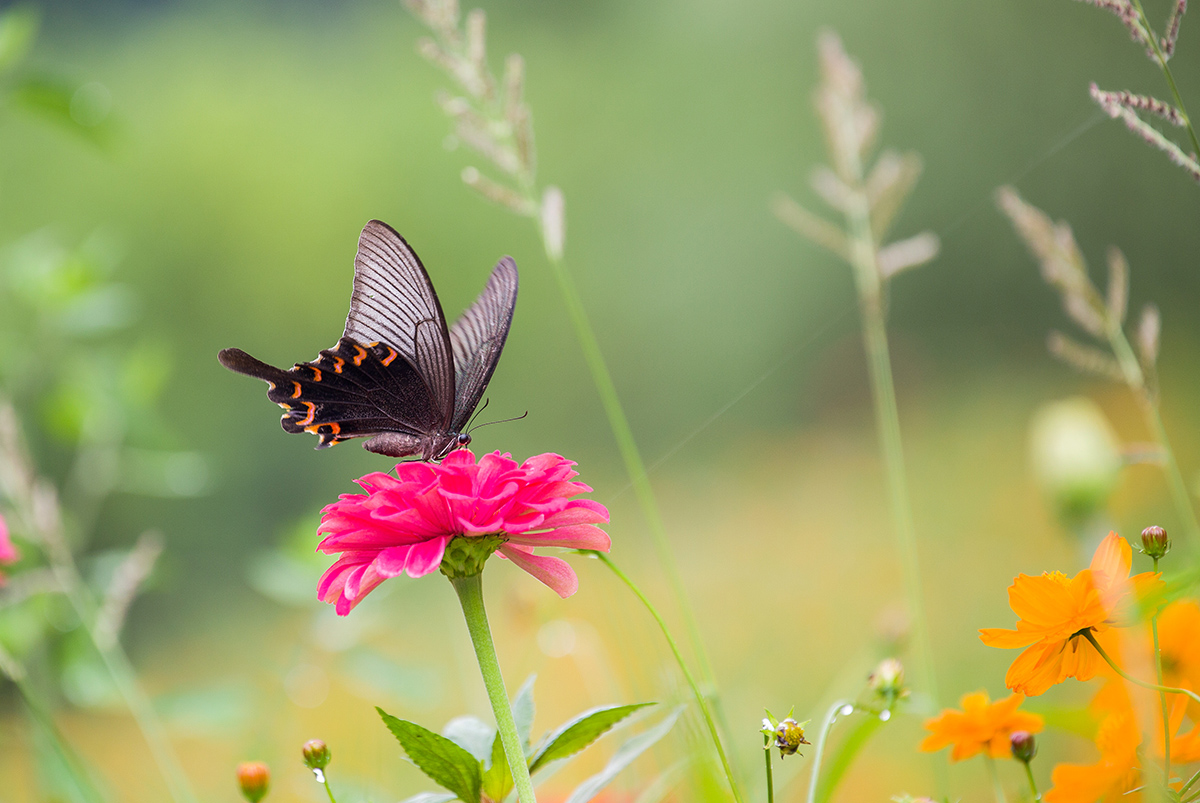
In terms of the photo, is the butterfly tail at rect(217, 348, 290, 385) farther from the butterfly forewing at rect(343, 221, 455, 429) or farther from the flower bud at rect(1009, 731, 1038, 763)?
the flower bud at rect(1009, 731, 1038, 763)

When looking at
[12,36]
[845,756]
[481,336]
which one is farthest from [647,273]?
[845,756]

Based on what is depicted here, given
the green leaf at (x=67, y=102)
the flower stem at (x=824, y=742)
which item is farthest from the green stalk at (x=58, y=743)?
the green leaf at (x=67, y=102)

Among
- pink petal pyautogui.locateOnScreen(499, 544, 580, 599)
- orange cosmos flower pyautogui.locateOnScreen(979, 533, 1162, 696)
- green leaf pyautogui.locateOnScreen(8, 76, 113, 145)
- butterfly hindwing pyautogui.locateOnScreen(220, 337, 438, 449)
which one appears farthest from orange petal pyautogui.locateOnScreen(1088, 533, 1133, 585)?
green leaf pyautogui.locateOnScreen(8, 76, 113, 145)

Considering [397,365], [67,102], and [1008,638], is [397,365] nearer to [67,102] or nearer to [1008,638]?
[1008,638]

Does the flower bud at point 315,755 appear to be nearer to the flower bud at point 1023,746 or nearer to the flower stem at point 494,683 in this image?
the flower stem at point 494,683

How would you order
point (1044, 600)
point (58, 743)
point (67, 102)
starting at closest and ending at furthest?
point (1044, 600)
point (58, 743)
point (67, 102)

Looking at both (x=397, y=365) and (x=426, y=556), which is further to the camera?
(x=397, y=365)

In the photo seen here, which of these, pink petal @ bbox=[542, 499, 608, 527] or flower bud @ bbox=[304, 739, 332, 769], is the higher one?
pink petal @ bbox=[542, 499, 608, 527]
